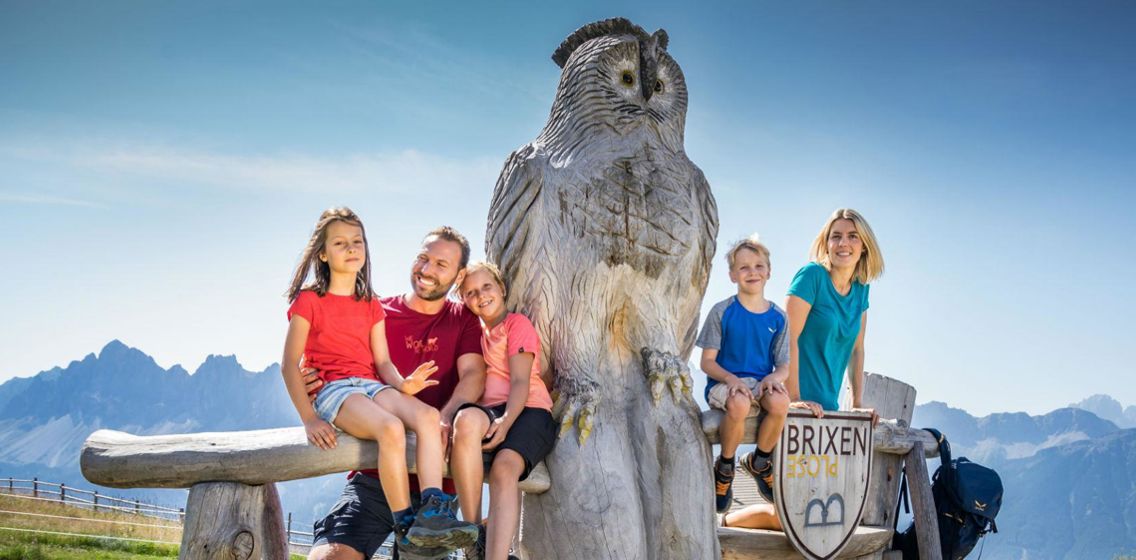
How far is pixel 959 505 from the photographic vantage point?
447cm

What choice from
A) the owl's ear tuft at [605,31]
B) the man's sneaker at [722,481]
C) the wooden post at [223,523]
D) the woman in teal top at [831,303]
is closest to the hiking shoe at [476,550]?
the wooden post at [223,523]

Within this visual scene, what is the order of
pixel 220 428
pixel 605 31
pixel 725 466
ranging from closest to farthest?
pixel 725 466 → pixel 605 31 → pixel 220 428

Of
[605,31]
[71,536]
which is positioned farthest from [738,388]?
[71,536]

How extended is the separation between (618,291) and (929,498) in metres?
2.31

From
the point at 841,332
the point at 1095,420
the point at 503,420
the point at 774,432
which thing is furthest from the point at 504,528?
the point at 1095,420

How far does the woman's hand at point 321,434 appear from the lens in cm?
282

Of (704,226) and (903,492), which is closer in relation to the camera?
(704,226)

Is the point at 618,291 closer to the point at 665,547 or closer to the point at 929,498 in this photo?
the point at 665,547

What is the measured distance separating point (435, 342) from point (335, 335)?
43cm

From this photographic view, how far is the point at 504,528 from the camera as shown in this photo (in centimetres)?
285

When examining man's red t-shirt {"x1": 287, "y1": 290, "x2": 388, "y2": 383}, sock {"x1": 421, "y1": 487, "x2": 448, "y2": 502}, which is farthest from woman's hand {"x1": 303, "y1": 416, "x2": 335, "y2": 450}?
sock {"x1": 421, "y1": 487, "x2": 448, "y2": 502}

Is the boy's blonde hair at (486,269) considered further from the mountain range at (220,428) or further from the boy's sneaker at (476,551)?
the mountain range at (220,428)

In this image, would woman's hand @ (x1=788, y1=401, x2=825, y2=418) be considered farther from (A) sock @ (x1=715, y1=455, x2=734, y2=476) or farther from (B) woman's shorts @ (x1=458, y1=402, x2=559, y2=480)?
(B) woman's shorts @ (x1=458, y1=402, x2=559, y2=480)

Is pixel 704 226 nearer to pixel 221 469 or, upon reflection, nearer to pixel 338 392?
pixel 338 392
